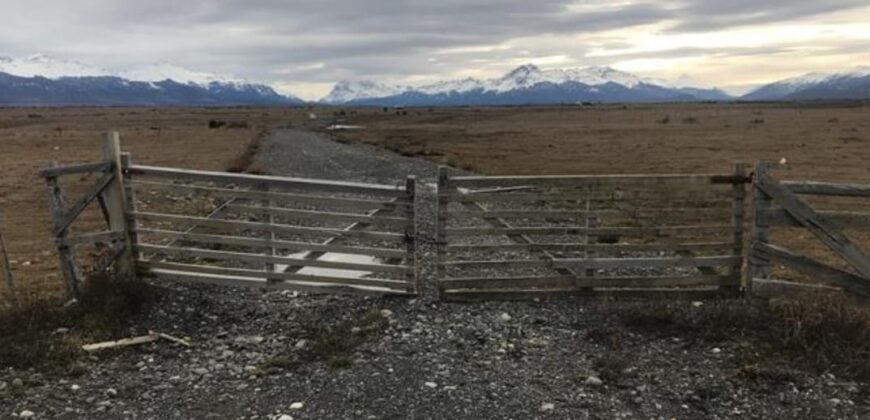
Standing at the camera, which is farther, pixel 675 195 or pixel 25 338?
pixel 675 195

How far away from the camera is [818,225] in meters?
9.21

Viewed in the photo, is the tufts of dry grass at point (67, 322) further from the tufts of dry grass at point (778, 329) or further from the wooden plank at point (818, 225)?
the wooden plank at point (818, 225)

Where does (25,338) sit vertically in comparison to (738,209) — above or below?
below

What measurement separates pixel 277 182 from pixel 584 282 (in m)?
4.69

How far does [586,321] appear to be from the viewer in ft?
31.3

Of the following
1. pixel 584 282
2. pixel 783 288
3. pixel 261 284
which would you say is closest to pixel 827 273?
pixel 783 288

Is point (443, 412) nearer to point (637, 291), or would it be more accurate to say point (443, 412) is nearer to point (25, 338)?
point (637, 291)

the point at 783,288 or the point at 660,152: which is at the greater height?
the point at 783,288

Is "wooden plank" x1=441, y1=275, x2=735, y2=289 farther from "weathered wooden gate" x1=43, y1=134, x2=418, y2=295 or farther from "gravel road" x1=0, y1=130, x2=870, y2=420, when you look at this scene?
"weathered wooden gate" x1=43, y1=134, x2=418, y2=295

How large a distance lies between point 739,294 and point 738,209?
1241 millimetres

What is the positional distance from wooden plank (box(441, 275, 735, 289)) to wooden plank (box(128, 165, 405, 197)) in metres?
1.66

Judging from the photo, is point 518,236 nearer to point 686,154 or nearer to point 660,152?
point 686,154

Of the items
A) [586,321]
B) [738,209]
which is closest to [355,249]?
[586,321]

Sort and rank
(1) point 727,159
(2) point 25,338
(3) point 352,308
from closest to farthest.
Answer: (2) point 25,338, (3) point 352,308, (1) point 727,159
